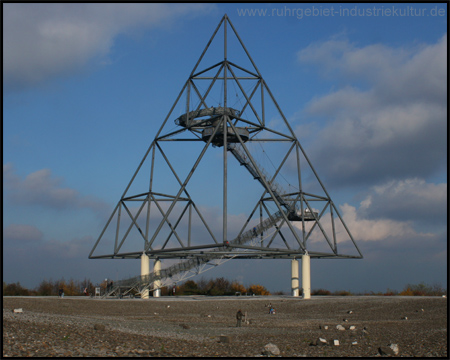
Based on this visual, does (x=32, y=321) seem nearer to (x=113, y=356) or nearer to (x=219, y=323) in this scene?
(x=113, y=356)

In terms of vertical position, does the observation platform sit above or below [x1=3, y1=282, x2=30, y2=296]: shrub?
above

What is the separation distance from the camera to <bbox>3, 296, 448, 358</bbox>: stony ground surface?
14320 millimetres

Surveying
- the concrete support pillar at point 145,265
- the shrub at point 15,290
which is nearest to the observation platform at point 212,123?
the concrete support pillar at point 145,265

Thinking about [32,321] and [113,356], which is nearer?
[113,356]

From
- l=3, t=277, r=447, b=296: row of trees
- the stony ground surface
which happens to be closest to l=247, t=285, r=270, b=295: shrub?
l=3, t=277, r=447, b=296: row of trees

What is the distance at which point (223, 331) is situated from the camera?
64.2ft

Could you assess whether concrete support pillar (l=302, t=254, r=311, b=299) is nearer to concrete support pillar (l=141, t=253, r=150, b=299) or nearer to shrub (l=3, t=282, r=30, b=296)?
concrete support pillar (l=141, t=253, r=150, b=299)

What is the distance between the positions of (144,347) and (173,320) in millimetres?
9493

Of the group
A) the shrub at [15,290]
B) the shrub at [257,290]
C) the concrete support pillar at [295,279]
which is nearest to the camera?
the concrete support pillar at [295,279]

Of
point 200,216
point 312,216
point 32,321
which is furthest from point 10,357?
point 312,216

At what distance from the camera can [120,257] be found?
142 ft

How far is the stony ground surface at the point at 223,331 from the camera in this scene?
14.3 meters

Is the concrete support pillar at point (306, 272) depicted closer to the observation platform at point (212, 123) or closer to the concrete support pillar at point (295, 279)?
the concrete support pillar at point (295, 279)

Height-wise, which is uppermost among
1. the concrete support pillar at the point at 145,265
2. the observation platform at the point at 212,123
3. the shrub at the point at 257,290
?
the observation platform at the point at 212,123
